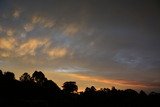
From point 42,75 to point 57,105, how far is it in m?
71.8

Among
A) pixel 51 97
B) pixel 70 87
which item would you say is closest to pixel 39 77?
pixel 70 87

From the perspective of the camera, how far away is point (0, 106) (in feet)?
140

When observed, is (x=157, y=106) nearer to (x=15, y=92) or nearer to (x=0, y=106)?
(x=0, y=106)

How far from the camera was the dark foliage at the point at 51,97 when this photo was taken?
5117 cm

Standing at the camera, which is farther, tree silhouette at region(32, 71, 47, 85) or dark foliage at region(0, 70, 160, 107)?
tree silhouette at region(32, 71, 47, 85)

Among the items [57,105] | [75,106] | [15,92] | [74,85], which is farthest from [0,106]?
[74,85]

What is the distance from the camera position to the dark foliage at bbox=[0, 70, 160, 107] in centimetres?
5117

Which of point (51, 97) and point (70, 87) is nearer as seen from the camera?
point (51, 97)

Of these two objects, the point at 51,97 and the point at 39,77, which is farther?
the point at 39,77

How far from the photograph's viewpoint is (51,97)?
7231 centimetres

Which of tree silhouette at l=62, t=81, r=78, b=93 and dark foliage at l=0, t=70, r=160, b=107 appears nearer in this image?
dark foliage at l=0, t=70, r=160, b=107

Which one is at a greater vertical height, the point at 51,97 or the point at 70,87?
the point at 70,87

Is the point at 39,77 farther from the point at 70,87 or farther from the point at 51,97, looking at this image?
the point at 51,97

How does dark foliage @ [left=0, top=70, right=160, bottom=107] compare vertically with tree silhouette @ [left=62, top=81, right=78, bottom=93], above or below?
below
